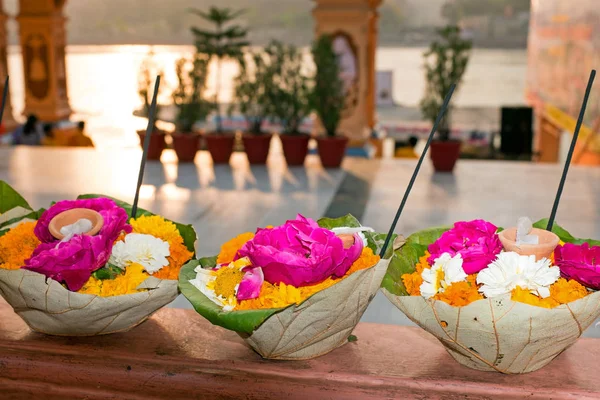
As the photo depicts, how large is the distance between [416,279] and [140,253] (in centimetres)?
54

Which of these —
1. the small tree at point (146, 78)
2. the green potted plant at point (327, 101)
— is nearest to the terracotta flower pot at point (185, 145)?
the small tree at point (146, 78)

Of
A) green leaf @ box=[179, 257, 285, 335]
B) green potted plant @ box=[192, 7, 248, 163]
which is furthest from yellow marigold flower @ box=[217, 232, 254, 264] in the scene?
green potted plant @ box=[192, 7, 248, 163]

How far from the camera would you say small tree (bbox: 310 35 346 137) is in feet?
22.9

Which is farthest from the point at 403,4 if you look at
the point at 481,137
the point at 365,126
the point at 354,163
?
the point at 354,163

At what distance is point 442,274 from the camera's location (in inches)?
48.1

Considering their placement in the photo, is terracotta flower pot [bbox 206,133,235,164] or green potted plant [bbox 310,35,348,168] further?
terracotta flower pot [bbox 206,133,235,164]

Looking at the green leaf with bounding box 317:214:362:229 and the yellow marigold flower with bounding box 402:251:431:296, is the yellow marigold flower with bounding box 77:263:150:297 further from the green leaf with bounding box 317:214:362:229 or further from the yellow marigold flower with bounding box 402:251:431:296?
the yellow marigold flower with bounding box 402:251:431:296

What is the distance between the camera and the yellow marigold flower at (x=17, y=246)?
4.53 feet

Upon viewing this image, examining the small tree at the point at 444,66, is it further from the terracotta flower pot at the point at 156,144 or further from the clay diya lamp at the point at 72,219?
the clay diya lamp at the point at 72,219

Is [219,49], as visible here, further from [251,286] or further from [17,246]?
[251,286]

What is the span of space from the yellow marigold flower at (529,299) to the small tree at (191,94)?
6335mm

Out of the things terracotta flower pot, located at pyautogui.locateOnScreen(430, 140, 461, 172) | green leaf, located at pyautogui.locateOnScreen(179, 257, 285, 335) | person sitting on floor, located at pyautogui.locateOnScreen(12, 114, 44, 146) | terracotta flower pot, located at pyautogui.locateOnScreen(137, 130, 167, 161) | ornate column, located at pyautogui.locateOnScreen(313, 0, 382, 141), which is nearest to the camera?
green leaf, located at pyautogui.locateOnScreen(179, 257, 285, 335)

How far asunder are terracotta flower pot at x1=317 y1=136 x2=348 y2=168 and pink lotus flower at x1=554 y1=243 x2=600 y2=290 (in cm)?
568

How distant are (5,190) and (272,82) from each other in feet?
18.1
